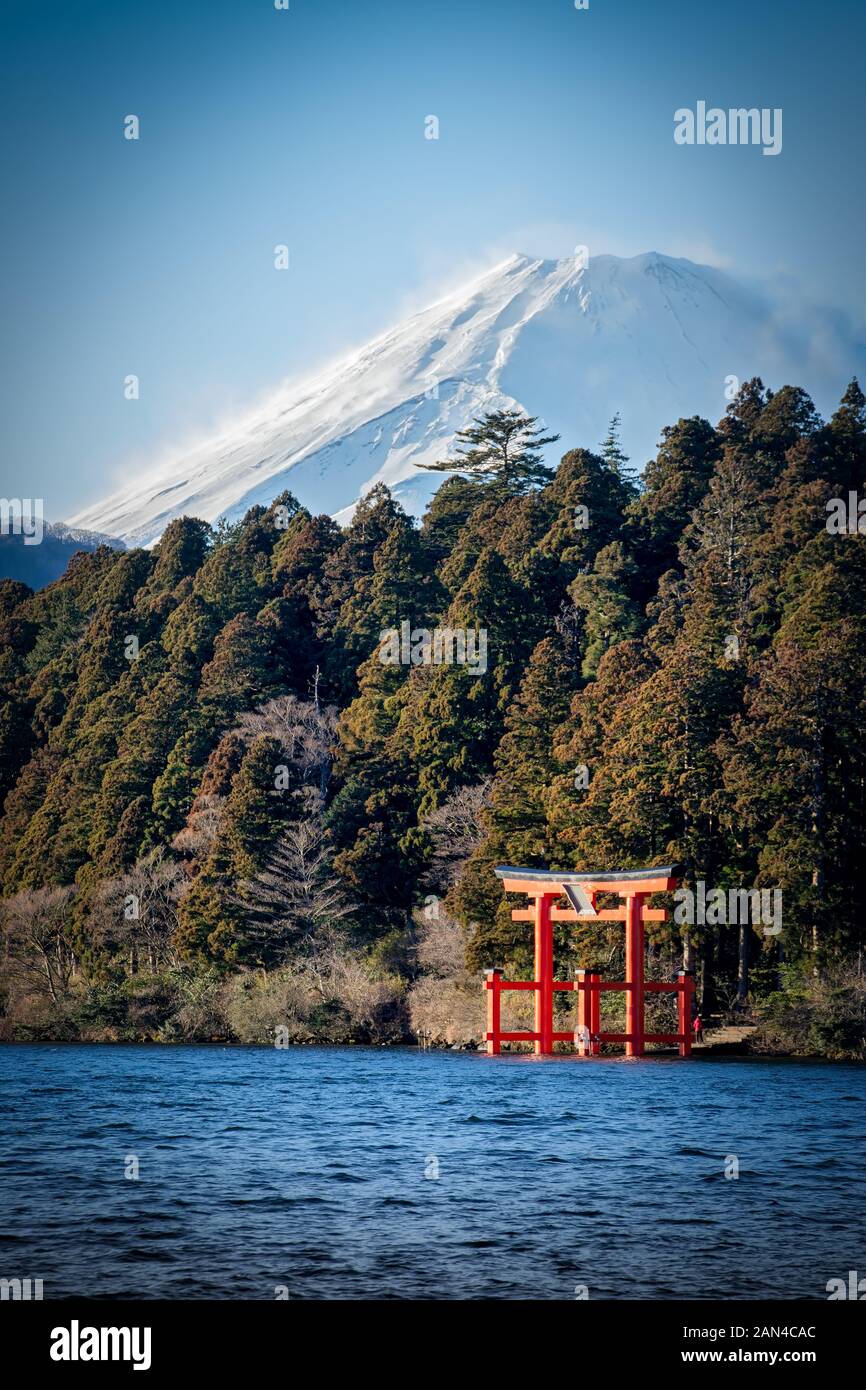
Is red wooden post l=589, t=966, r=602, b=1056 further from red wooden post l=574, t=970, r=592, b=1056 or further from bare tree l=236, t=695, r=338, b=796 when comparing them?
bare tree l=236, t=695, r=338, b=796

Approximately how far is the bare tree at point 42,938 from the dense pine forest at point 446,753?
138 millimetres

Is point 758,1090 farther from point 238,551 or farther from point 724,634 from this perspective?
point 238,551

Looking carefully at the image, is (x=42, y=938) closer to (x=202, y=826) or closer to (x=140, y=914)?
(x=140, y=914)

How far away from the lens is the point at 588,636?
60.1 metres

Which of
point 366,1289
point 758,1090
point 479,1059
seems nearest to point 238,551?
point 479,1059

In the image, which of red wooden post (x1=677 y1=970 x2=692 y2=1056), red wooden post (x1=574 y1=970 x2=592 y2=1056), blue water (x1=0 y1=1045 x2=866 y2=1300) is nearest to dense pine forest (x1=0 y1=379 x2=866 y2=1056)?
red wooden post (x1=677 y1=970 x2=692 y2=1056)

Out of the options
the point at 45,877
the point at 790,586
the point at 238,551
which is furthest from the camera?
the point at 238,551

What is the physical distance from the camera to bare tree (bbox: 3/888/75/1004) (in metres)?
50.6

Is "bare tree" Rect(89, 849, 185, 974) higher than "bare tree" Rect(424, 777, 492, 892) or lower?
lower

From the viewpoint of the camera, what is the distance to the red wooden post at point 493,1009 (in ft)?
126

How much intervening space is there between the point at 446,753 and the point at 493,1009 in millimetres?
16111

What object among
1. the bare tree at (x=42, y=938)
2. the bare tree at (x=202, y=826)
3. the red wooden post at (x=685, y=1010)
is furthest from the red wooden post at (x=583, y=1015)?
the bare tree at (x=42, y=938)

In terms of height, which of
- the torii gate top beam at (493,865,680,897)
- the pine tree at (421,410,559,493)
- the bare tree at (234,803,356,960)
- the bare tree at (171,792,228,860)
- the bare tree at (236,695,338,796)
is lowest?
the bare tree at (234,803,356,960)
